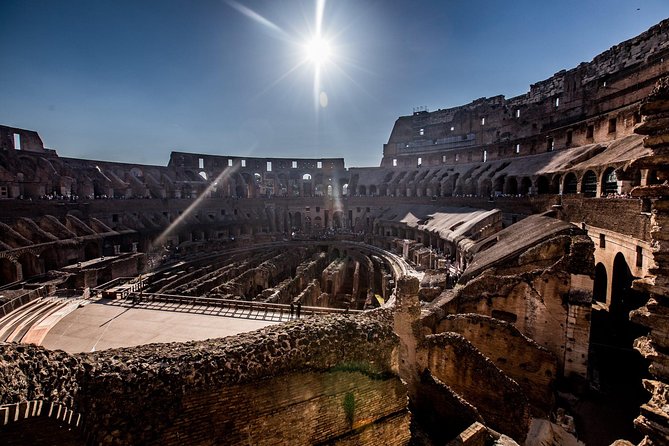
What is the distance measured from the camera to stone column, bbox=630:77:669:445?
13.9 feet

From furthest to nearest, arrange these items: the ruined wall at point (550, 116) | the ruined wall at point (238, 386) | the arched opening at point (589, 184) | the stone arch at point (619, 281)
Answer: the ruined wall at point (550, 116)
the arched opening at point (589, 184)
the stone arch at point (619, 281)
the ruined wall at point (238, 386)

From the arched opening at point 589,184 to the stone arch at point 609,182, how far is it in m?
1.00

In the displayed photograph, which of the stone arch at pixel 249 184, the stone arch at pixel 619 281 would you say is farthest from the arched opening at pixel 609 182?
the stone arch at pixel 249 184

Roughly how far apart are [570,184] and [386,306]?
1616 cm

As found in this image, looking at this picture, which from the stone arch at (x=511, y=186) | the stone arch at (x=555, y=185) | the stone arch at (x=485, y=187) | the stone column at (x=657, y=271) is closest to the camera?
the stone column at (x=657, y=271)

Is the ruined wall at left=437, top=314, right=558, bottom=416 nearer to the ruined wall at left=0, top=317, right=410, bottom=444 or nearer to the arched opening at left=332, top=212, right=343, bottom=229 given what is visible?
the ruined wall at left=0, top=317, right=410, bottom=444

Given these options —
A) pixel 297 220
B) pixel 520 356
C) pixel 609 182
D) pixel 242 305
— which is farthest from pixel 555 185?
pixel 297 220

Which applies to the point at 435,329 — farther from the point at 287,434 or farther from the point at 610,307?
the point at 610,307

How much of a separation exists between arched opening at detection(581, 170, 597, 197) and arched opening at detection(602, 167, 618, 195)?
1.04m

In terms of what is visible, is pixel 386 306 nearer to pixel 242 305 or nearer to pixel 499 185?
pixel 242 305

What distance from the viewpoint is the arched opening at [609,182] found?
15.3 meters

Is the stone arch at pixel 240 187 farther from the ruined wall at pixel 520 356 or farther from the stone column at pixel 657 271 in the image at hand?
the stone column at pixel 657 271

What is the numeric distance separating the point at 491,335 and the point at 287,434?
695cm

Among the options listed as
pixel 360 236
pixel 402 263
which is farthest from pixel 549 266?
pixel 360 236
